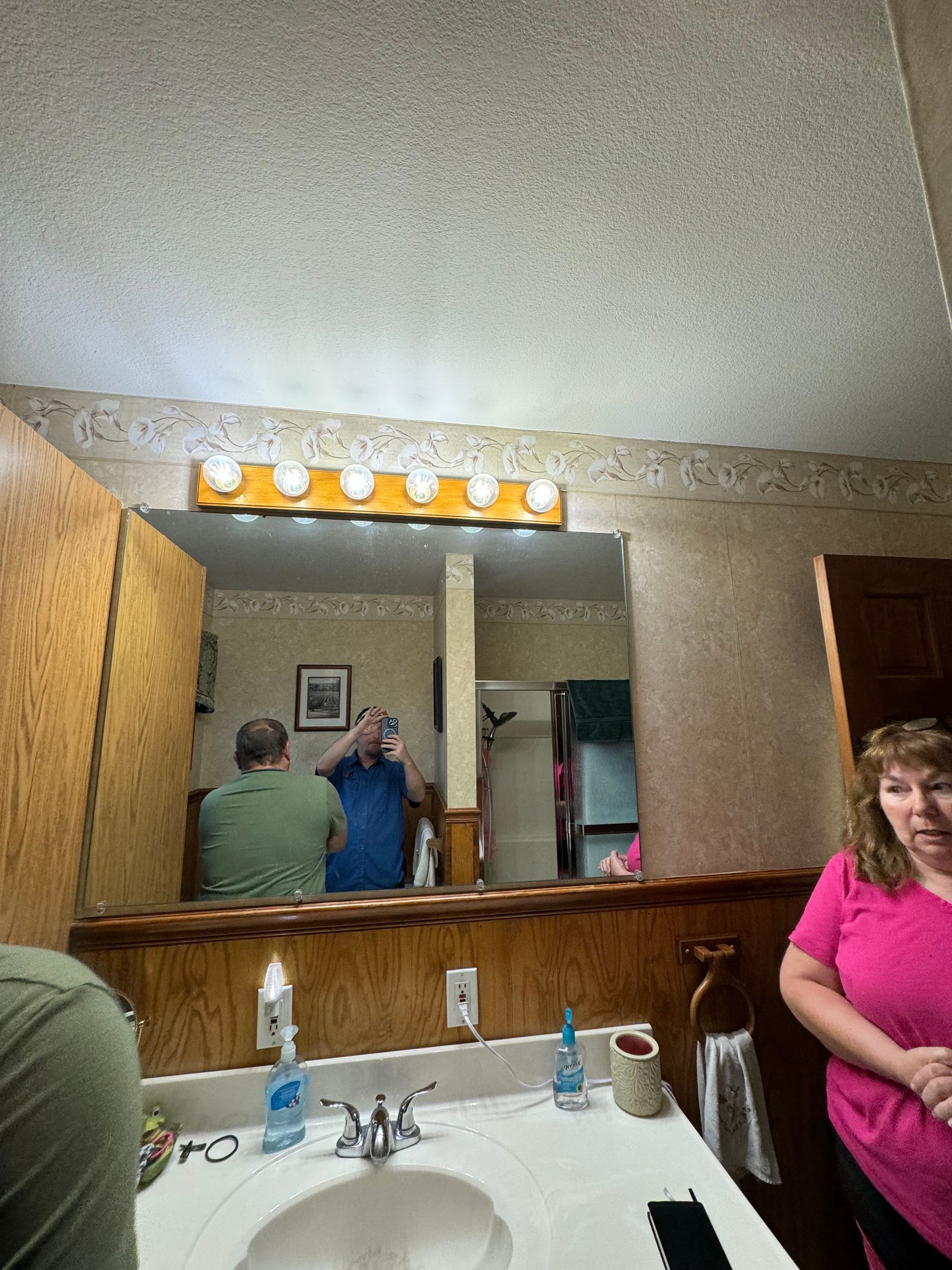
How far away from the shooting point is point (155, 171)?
31.4 inches

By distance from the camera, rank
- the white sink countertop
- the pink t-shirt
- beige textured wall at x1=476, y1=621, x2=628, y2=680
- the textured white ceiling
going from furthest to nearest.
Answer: beige textured wall at x1=476, y1=621, x2=628, y2=680 → the pink t-shirt → the white sink countertop → the textured white ceiling

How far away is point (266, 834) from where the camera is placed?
1.19 metres

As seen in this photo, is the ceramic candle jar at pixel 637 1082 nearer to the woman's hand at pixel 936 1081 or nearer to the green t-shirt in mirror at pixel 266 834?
the woman's hand at pixel 936 1081

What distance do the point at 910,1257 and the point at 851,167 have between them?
5.62 ft

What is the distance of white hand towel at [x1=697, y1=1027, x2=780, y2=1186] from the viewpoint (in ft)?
3.83

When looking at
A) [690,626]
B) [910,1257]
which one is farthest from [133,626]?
[910,1257]

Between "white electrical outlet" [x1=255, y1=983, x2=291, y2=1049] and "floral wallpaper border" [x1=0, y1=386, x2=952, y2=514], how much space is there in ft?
3.83

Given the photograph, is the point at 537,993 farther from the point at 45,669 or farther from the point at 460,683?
the point at 45,669

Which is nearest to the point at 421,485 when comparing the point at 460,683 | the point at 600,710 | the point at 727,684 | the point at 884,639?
the point at 460,683

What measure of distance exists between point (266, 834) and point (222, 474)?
31.7 inches

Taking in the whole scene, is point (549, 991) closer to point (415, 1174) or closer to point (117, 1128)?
point (415, 1174)

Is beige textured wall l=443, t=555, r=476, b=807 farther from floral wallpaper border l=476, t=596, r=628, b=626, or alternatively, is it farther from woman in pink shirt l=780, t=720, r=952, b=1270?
woman in pink shirt l=780, t=720, r=952, b=1270

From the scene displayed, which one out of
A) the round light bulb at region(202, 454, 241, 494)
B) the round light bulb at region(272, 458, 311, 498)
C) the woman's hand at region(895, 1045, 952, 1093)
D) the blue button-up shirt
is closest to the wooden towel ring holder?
the woman's hand at region(895, 1045, 952, 1093)

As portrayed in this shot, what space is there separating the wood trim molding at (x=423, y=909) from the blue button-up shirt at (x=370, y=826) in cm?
4
